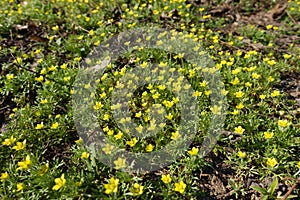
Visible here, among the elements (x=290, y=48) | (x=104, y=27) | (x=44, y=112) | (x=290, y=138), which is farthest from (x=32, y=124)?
(x=290, y=48)

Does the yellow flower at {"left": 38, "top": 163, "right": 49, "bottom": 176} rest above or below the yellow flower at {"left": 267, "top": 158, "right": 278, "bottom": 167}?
below

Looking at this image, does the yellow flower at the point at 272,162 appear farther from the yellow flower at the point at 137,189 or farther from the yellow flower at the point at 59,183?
the yellow flower at the point at 59,183

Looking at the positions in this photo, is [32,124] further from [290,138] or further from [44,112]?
[290,138]

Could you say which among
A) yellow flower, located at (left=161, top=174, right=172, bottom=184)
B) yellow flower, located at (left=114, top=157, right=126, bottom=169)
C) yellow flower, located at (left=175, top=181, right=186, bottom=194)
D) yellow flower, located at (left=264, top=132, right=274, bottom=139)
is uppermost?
yellow flower, located at (left=264, top=132, right=274, bottom=139)

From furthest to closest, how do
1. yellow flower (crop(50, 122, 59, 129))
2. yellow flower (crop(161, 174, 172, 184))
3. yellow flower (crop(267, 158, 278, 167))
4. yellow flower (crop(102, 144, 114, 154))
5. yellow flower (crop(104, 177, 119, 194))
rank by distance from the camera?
yellow flower (crop(50, 122, 59, 129)) → yellow flower (crop(102, 144, 114, 154)) → yellow flower (crop(267, 158, 278, 167)) → yellow flower (crop(161, 174, 172, 184)) → yellow flower (crop(104, 177, 119, 194))

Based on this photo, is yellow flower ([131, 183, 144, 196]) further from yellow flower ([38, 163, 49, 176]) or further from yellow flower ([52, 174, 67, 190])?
yellow flower ([38, 163, 49, 176])

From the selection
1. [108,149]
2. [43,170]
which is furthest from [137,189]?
[43,170]

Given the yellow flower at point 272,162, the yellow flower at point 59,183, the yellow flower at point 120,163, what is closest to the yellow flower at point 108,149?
the yellow flower at point 120,163

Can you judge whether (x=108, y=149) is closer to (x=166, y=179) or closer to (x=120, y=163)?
(x=120, y=163)

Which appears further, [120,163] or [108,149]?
[108,149]

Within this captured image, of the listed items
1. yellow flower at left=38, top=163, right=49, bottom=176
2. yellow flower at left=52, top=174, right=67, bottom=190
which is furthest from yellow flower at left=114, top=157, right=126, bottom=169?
yellow flower at left=38, top=163, right=49, bottom=176

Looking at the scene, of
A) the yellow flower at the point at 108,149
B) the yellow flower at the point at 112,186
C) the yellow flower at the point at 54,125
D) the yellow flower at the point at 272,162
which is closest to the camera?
the yellow flower at the point at 112,186

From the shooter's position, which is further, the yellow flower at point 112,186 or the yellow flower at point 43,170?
the yellow flower at point 43,170
